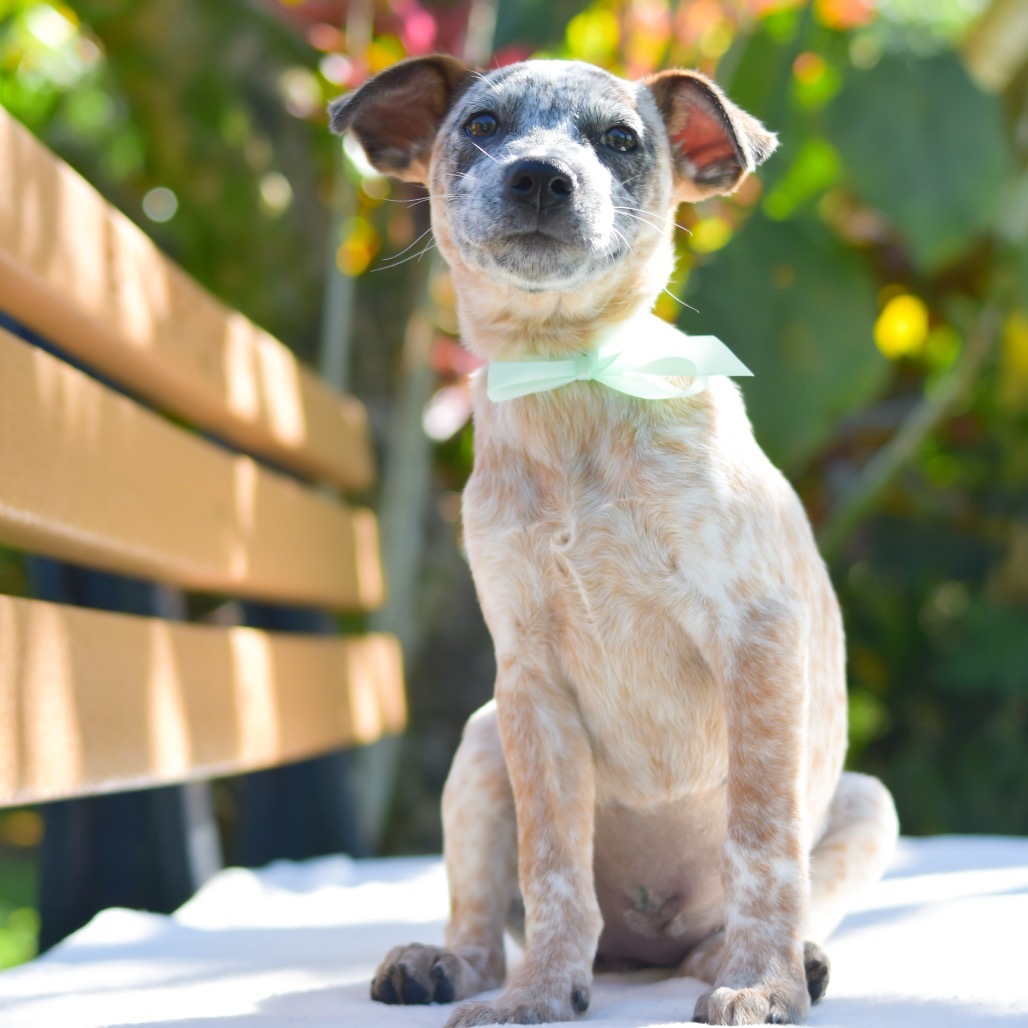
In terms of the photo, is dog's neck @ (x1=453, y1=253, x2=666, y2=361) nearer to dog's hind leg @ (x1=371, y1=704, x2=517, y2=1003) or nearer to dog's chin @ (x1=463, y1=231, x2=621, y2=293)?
dog's chin @ (x1=463, y1=231, x2=621, y2=293)

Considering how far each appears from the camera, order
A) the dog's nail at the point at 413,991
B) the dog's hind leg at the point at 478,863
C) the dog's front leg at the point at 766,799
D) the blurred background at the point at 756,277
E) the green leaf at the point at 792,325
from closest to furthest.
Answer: the dog's front leg at the point at 766,799, the dog's nail at the point at 413,991, the dog's hind leg at the point at 478,863, the green leaf at the point at 792,325, the blurred background at the point at 756,277

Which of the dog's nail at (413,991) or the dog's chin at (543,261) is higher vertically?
the dog's chin at (543,261)

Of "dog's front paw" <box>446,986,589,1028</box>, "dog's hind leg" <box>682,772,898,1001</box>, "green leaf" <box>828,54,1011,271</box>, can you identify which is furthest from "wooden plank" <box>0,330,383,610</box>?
"green leaf" <box>828,54,1011,271</box>

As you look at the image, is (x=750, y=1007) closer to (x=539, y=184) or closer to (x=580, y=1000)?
(x=580, y=1000)

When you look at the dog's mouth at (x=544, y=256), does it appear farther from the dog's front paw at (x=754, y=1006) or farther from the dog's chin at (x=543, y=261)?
the dog's front paw at (x=754, y=1006)

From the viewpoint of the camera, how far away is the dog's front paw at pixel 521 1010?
4.58ft

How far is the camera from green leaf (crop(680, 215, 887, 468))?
11.6 feet

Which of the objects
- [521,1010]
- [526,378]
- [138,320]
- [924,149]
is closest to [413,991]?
[521,1010]

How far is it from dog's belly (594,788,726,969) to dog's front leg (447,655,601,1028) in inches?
6.3

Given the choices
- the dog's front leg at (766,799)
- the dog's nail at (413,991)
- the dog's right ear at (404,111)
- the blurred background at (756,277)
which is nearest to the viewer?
the dog's front leg at (766,799)

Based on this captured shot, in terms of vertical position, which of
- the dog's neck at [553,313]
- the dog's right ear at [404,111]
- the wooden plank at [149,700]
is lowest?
the wooden plank at [149,700]

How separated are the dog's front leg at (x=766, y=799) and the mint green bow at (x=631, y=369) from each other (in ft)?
1.05

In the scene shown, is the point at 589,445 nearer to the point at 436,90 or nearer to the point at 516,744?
the point at 516,744

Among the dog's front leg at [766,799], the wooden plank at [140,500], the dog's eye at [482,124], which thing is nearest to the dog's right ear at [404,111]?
the dog's eye at [482,124]
